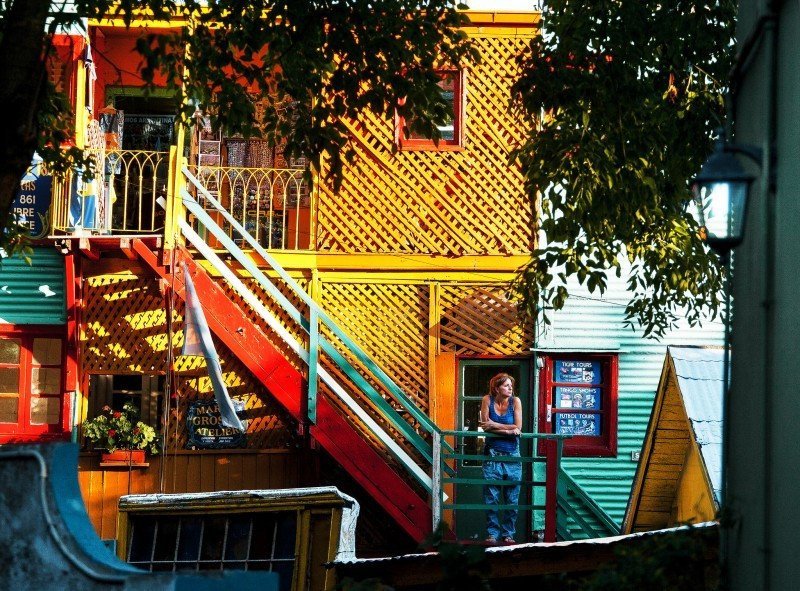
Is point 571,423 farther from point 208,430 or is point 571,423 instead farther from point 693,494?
point 693,494

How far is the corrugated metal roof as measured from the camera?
32.3ft

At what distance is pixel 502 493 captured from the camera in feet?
45.2

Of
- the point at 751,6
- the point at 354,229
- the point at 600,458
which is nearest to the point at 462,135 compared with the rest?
the point at 354,229

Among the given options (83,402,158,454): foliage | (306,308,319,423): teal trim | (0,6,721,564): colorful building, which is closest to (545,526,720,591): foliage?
(306,308,319,423): teal trim

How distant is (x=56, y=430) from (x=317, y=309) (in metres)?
3.95

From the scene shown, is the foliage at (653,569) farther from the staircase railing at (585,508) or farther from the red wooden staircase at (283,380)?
the red wooden staircase at (283,380)

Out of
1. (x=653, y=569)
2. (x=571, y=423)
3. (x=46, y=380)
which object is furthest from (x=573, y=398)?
(x=653, y=569)

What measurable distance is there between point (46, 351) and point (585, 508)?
6.99 metres

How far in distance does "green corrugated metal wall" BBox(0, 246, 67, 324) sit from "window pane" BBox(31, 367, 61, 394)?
634 millimetres

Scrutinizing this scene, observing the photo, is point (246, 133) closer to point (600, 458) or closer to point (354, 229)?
point (354, 229)

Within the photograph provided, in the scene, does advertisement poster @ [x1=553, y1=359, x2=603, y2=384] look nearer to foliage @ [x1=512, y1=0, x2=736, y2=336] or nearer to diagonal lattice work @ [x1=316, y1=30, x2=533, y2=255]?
diagonal lattice work @ [x1=316, y1=30, x2=533, y2=255]

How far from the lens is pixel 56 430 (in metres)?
16.2

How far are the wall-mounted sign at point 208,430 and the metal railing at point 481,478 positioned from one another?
8.63 ft

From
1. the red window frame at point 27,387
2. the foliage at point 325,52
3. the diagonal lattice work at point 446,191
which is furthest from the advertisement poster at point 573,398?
the foliage at point 325,52
